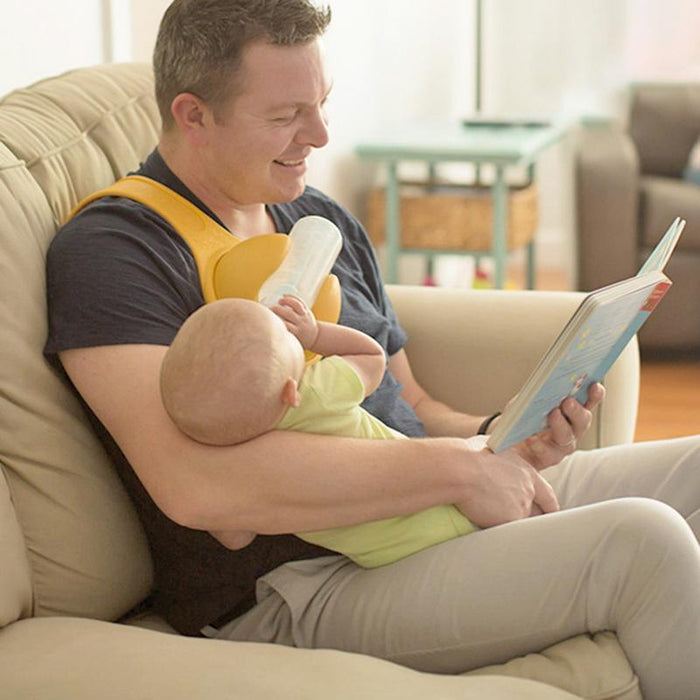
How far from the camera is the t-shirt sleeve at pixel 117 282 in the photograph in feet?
4.51

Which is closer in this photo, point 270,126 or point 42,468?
point 42,468

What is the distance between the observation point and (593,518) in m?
1.35

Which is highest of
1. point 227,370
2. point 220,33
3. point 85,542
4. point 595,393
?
point 220,33

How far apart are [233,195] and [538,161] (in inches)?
146

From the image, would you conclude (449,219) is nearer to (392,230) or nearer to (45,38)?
(392,230)

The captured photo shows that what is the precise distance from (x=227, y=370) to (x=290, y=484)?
151 millimetres

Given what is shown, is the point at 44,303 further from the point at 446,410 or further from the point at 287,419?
the point at 446,410

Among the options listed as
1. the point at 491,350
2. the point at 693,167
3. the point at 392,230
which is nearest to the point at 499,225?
the point at 392,230

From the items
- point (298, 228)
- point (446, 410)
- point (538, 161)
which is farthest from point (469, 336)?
point (538, 161)

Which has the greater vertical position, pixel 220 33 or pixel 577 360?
pixel 220 33

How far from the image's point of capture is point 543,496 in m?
1.51

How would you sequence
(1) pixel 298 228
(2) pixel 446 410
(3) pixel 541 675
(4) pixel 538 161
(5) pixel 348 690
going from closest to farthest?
(5) pixel 348 690
(3) pixel 541 675
(1) pixel 298 228
(2) pixel 446 410
(4) pixel 538 161

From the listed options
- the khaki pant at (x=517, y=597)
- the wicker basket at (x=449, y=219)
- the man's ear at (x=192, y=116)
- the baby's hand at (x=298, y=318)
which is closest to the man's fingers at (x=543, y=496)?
the khaki pant at (x=517, y=597)

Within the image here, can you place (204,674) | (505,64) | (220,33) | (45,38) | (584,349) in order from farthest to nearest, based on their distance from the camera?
(505,64)
(45,38)
(220,33)
(584,349)
(204,674)
